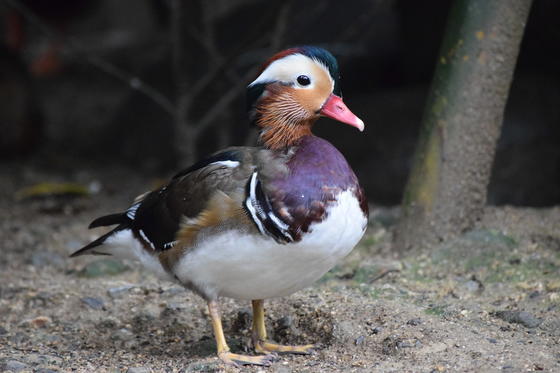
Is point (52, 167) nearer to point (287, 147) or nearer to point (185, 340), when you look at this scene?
point (185, 340)

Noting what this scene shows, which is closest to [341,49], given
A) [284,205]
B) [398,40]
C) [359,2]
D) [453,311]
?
[359,2]

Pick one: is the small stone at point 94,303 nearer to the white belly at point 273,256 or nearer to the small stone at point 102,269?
the small stone at point 102,269

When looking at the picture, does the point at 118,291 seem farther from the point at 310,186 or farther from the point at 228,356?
the point at 310,186

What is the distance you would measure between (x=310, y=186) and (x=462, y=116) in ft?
→ 5.44

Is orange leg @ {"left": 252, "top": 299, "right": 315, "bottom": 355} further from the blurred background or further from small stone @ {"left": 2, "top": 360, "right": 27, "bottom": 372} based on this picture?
the blurred background

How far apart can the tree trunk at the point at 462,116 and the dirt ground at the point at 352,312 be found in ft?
0.47

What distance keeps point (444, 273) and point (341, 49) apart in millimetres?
2402

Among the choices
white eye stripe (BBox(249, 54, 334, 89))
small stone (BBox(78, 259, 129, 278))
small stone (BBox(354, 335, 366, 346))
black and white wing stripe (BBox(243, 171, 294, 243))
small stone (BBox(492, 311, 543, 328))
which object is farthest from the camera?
small stone (BBox(78, 259, 129, 278))

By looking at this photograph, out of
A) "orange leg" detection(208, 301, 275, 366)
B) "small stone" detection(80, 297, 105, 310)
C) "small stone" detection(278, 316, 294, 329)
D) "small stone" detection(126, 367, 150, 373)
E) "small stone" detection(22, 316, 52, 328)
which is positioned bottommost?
"small stone" detection(126, 367, 150, 373)

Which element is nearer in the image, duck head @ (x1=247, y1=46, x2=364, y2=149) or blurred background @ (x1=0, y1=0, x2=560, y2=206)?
duck head @ (x1=247, y1=46, x2=364, y2=149)

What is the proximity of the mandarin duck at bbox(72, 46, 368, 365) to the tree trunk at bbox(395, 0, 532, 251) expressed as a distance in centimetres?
133

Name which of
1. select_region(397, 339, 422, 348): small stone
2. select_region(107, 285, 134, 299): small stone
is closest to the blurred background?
select_region(107, 285, 134, 299): small stone

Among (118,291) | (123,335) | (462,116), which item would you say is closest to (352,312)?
(123,335)

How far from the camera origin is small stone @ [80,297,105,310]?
3906 mm
